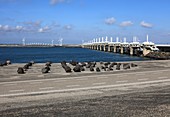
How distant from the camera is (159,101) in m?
14.2

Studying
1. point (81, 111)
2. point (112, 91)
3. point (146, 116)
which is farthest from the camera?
point (112, 91)

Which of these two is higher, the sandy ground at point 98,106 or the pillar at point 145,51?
the sandy ground at point 98,106

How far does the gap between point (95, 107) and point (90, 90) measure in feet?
17.5

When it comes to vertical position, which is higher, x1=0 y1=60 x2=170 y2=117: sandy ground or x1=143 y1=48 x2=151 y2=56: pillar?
x1=0 y1=60 x2=170 y2=117: sandy ground

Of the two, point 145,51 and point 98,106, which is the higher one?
point 98,106

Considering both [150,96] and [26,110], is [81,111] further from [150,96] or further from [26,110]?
[150,96]

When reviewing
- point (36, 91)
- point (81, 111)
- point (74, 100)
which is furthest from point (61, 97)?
point (81, 111)

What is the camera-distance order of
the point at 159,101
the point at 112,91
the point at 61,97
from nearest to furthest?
the point at 159,101, the point at 61,97, the point at 112,91

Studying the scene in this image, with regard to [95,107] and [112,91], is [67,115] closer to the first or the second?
[95,107]

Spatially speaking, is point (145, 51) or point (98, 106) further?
point (145, 51)

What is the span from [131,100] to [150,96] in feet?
5.17

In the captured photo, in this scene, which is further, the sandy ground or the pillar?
the pillar

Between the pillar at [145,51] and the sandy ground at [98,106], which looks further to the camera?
the pillar at [145,51]

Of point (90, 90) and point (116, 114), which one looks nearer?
point (116, 114)
